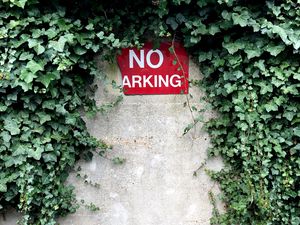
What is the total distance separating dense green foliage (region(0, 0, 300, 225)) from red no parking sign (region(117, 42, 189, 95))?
11 cm

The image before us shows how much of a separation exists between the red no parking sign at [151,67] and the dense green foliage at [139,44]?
0.11 meters

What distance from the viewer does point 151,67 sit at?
3520mm

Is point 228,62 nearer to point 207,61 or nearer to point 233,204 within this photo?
point 207,61

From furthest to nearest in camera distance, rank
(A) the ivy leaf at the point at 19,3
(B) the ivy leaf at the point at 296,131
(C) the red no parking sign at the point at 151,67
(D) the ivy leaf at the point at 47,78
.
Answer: (C) the red no parking sign at the point at 151,67, (B) the ivy leaf at the point at 296,131, (D) the ivy leaf at the point at 47,78, (A) the ivy leaf at the point at 19,3

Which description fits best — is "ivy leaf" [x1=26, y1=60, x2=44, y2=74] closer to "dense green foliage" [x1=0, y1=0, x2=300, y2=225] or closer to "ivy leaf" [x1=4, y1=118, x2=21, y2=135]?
"dense green foliage" [x1=0, y1=0, x2=300, y2=225]

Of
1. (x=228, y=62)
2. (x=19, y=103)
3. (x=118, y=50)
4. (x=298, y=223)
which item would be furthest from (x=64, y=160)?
(x=298, y=223)

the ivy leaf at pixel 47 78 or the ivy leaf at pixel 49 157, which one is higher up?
the ivy leaf at pixel 47 78

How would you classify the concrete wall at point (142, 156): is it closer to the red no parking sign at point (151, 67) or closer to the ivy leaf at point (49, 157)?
the red no parking sign at point (151, 67)

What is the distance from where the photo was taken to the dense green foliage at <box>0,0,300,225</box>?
315cm

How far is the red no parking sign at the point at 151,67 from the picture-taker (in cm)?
352

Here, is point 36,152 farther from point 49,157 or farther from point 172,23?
point 172,23

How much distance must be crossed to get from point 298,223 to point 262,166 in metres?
0.54

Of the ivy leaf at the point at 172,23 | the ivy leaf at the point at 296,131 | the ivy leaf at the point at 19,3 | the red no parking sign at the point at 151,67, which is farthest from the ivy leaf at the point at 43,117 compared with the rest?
the ivy leaf at the point at 296,131

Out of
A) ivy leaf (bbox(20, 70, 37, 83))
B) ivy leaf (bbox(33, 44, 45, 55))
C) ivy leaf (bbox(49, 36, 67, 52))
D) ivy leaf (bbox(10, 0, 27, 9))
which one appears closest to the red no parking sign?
ivy leaf (bbox(49, 36, 67, 52))
